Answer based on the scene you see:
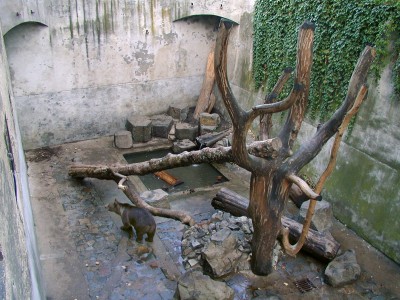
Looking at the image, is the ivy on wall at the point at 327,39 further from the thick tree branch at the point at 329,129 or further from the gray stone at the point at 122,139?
the gray stone at the point at 122,139

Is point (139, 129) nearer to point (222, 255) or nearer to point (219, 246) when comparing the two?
point (219, 246)

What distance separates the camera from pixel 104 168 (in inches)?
331

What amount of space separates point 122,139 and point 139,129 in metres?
0.63

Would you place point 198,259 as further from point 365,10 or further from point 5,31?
point 5,31

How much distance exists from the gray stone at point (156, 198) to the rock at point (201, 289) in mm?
2420

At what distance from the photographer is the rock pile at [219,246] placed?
6.40 metres

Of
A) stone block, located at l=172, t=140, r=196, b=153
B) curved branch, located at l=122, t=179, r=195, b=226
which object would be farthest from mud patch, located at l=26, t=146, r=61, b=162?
curved branch, located at l=122, t=179, r=195, b=226

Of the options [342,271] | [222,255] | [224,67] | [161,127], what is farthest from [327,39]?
[161,127]

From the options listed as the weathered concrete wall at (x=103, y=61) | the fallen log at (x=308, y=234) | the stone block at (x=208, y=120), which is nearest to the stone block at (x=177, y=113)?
the weathered concrete wall at (x=103, y=61)

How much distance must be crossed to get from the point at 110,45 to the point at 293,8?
5291mm

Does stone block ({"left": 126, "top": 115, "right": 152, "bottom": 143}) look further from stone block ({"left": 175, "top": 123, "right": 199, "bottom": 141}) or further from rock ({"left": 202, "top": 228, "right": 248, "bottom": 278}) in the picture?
rock ({"left": 202, "top": 228, "right": 248, "bottom": 278})

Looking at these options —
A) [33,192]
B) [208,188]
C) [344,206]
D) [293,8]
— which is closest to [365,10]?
[293,8]

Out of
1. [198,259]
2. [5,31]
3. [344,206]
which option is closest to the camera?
[198,259]

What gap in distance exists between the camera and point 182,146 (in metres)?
11.2
